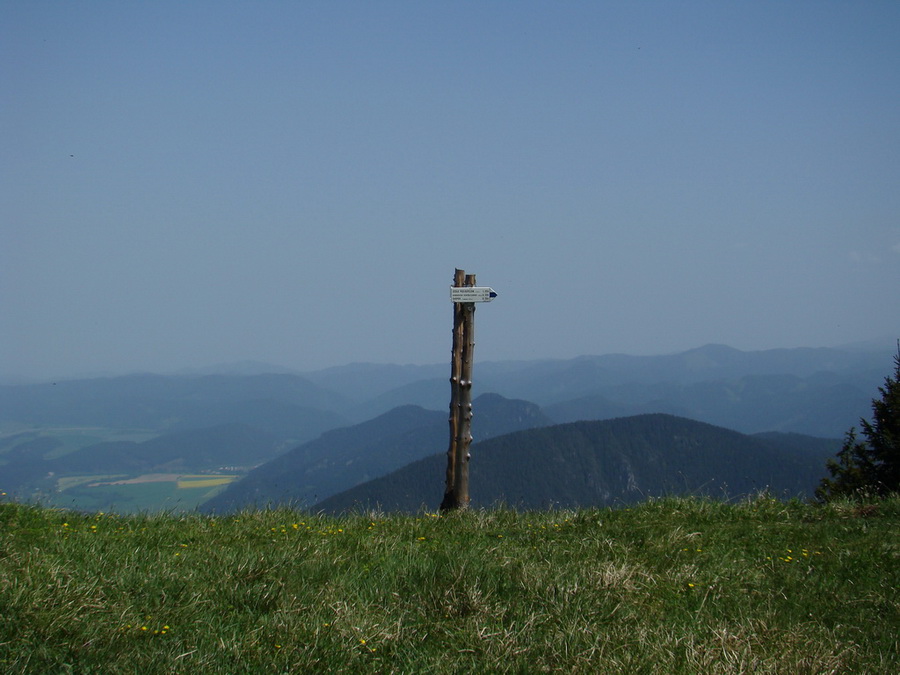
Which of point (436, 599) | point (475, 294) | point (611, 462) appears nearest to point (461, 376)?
point (475, 294)

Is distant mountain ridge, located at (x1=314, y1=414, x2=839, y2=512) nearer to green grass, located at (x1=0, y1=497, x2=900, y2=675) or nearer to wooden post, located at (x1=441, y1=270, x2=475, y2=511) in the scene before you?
wooden post, located at (x1=441, y1=270, x2=475, y2=511)

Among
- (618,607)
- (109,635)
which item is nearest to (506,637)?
(618,607)

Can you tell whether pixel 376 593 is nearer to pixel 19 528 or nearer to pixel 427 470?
pixel 19 528

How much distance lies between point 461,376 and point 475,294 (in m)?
1.34

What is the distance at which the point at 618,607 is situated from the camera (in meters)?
6.37

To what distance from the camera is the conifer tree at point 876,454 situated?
2914 cm

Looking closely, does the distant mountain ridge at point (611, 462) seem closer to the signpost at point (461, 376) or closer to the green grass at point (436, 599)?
the signpost at point (461, 376)

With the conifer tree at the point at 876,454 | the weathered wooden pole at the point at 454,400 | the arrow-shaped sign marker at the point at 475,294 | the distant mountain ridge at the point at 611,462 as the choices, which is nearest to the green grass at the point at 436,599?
the weathered wooden pole at the point at 454,400

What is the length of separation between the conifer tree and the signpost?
20.5 metres

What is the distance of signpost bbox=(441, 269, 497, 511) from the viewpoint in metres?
11.8

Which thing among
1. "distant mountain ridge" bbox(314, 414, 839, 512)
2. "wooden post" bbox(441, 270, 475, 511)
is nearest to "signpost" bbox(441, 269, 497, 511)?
"wooden post" bbox(441, 270, 475, 511)

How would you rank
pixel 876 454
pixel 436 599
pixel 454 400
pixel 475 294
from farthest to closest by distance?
1. pixel 876 454
2. pixel 454 400
3. pixel 475 294
4. pixel 436 599

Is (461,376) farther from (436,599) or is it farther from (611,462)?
(611,462)

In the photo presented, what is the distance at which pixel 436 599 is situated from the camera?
257 inches
